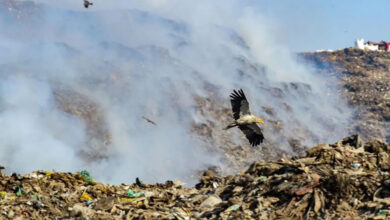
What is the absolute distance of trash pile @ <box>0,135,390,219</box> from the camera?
23.0 feet

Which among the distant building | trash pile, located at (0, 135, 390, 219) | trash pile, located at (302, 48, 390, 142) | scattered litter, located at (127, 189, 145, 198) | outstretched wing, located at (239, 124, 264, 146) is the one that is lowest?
trash pile, located at (0, 135, 390, 219)

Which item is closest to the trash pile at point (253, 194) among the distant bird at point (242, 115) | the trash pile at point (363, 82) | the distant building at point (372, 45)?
the distant bird at point (242, 115)

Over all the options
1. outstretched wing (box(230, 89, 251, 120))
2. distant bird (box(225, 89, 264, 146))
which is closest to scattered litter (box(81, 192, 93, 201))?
distant bird (box(225, 89, 264, 146))

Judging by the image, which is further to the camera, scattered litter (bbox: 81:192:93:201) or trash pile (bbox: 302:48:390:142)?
trash pile (bbox: 302:48:390:142)

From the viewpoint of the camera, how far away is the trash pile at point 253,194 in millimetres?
7020

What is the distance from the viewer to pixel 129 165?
2291 cm

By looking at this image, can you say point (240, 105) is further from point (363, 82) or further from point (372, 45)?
point (372, 45)

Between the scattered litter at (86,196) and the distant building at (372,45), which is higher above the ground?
the distant building at (372,45)

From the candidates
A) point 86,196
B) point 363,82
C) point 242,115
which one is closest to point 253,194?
point 242,115

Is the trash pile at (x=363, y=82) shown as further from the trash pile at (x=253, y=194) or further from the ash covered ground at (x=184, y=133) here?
the trash pile at (x=253, y=194)

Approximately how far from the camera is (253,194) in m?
7.92

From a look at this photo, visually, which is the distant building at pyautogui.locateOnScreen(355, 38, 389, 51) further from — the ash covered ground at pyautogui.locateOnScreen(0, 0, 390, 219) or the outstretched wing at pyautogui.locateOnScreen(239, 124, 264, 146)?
the outstretched wing at pyautogui.locateOnScreen(239, 124, 264, 146)

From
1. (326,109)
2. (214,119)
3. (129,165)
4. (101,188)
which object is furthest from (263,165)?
(326,109)

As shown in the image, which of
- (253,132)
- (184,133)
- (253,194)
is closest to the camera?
(253,194)
